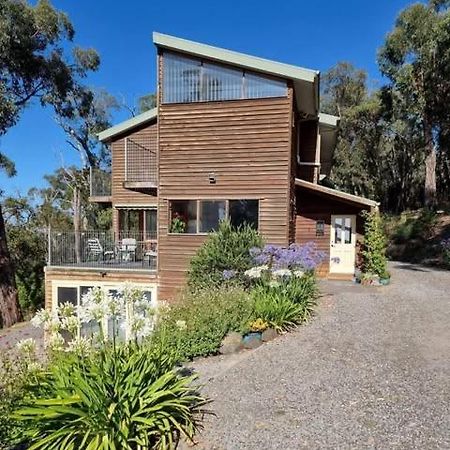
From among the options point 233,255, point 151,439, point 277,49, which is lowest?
point 151,439

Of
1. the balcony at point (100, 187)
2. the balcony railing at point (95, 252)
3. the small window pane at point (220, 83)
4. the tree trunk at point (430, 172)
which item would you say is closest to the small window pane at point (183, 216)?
the balcony railing at point (95, 252)

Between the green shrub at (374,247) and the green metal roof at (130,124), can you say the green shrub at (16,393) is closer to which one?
the green shrub at (374,247)

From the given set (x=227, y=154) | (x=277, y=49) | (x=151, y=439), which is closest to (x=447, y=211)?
(x=277, y=49)

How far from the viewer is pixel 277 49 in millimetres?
19766

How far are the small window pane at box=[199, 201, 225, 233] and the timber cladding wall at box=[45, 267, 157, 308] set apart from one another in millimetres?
2323

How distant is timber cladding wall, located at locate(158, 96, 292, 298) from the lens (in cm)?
1211

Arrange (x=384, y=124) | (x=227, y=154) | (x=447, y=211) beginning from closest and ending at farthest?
(x=227, y=154), (x=447, y=211), (x=384, y=124)

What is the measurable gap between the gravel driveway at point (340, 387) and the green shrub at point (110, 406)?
1.59 ft

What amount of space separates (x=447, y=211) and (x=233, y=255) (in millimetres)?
20744

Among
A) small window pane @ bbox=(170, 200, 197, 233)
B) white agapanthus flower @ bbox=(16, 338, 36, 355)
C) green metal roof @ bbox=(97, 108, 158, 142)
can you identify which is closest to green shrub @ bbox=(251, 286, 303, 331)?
white agapanthus flower @ bbox=(16, 338, 36, 355)

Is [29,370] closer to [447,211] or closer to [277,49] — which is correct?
[277,49]

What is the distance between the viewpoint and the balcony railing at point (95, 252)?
44.5 feet

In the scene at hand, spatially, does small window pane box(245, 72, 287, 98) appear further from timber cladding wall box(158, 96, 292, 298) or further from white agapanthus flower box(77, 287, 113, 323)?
white agapanthus flower box(77, 287, 113, 323)

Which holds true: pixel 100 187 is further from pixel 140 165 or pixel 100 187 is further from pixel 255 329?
pixel 255 329
